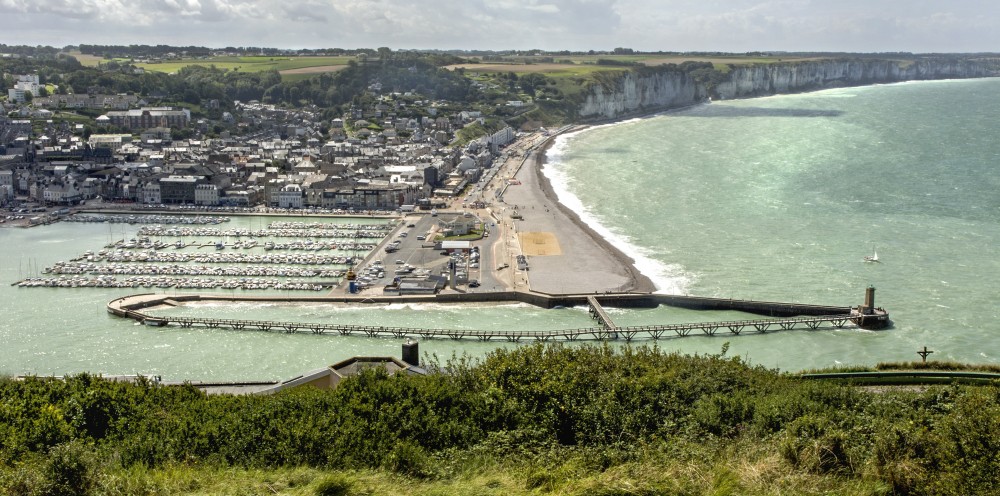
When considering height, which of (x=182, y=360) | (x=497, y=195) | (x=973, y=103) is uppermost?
(x=973, y=103)

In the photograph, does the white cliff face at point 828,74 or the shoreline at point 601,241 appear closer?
A: the shoreline at point 601,241

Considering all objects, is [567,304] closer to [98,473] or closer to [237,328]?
[237,328]

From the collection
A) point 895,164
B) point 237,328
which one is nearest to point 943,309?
point 237,328

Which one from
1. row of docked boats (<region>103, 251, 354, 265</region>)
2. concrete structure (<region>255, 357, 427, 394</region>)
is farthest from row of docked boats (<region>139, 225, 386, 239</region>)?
concrete structure (<region>255, 357, 427, 394</region>)

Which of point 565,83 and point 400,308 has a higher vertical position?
point 565,83

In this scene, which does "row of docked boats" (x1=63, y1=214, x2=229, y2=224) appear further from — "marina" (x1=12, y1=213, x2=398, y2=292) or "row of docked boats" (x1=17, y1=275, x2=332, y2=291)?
"row of docked boats" (x1=17, y1=275, x2=332, y2=291)

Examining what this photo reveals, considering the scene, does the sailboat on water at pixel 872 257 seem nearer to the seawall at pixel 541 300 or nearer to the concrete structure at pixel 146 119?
the seawall at pixel 541 300

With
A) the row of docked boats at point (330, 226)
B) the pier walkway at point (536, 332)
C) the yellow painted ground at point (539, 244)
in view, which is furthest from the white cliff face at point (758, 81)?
the pier walkway at point (536, 332)

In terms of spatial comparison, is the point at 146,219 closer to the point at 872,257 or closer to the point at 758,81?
the point at 872,257
